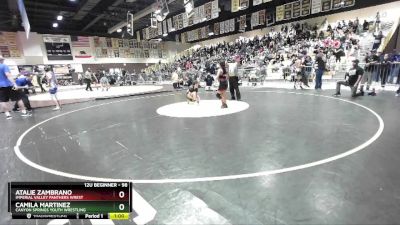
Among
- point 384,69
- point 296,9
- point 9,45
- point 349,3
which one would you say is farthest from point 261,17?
point 9,45

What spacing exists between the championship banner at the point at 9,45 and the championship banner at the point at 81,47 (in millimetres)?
5667

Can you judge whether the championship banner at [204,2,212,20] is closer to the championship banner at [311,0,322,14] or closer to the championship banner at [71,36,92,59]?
the championship banner at [311,0,322,14]

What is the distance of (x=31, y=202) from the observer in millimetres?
1694

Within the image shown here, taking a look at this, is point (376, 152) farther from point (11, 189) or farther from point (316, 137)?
point (11, 189)

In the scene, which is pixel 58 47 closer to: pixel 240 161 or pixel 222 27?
pixel 222 27

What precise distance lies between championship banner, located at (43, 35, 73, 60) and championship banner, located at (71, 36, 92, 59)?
58cm

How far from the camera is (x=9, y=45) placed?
23.9 metres

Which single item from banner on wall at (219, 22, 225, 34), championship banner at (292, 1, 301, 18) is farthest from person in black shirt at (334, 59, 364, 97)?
banner on wall at (219, 22, 225, 34)

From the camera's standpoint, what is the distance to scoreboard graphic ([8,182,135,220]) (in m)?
1.66

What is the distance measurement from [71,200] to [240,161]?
2227 millimetres

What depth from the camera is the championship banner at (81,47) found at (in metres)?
28.6

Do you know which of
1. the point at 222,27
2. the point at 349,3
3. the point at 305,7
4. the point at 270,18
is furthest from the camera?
the point at 222,27

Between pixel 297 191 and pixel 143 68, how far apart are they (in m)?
35.5

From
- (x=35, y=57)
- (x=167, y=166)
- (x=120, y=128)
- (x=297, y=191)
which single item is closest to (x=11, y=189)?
(x=167, y=166)
